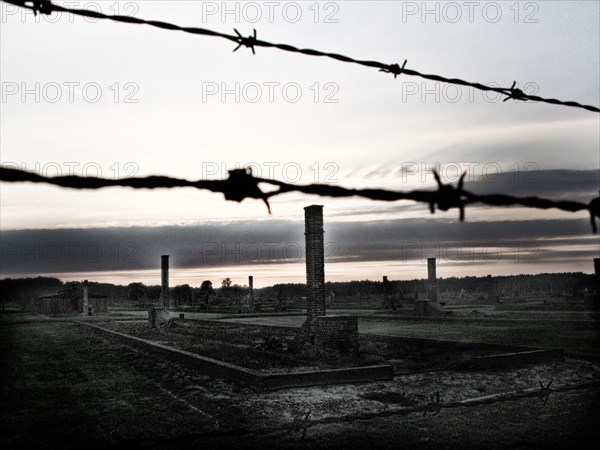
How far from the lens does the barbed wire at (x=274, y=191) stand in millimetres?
1744

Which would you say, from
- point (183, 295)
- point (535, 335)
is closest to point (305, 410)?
point (535, 335)

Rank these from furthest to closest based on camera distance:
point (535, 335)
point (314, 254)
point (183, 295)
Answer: point (183, 295) < point (535, 335) < point (314, 254)

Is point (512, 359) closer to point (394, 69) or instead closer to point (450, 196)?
point (394, 69)

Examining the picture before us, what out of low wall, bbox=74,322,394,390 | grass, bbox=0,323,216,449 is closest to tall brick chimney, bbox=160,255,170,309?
grass, bbox=0,323,216,449

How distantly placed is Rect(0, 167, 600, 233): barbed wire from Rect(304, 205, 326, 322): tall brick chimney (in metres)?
13.9

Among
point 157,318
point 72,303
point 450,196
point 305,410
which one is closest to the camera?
point 450,196

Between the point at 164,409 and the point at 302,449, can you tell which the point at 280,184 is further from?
the point at 164,409

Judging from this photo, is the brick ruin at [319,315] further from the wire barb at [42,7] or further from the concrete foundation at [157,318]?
the concrete foundation at [157,318]

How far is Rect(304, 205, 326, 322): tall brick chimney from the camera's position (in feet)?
53.2

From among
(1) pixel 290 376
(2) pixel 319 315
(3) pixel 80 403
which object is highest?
(2) pixel 319 315

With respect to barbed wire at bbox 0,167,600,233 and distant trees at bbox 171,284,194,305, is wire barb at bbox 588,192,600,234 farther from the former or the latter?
distant trees at bbox 171,284,194,305

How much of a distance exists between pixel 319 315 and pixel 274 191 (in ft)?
46.8

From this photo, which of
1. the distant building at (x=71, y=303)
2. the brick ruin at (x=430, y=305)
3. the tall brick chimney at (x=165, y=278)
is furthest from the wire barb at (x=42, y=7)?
the distant building at (x=71, y=303)

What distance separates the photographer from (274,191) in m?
2.06
